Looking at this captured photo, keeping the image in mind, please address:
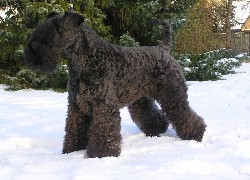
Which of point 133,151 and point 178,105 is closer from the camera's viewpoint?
point 133,151

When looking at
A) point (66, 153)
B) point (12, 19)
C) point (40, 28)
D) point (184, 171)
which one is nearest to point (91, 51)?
point (40, 28)

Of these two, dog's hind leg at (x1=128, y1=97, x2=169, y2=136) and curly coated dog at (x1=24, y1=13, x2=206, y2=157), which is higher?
curly coated dog at (x1=24, y1=13, x2=206, y2=157)

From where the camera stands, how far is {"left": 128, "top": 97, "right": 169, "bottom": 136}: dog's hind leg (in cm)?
462

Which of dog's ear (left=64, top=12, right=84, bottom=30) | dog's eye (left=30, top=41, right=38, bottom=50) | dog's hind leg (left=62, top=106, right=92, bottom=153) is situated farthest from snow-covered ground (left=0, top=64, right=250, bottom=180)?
dog's ear (left=64, top=12, right=84, bottom=30)

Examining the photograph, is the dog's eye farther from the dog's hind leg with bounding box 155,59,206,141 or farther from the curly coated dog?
the dog's hind leg with bounding box 155,59,206,141

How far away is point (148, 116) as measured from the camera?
4629mm

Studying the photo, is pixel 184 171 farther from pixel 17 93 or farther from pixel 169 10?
pixel 169 10

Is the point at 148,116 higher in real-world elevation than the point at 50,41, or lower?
lower

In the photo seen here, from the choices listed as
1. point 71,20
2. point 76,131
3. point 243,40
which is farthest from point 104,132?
point 243,40

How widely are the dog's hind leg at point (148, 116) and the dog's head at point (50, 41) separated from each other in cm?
140

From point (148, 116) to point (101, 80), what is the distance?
117cm

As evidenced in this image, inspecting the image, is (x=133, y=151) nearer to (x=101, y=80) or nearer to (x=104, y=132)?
(x=104, y=132)

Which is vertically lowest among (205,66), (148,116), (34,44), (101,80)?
(148,116)

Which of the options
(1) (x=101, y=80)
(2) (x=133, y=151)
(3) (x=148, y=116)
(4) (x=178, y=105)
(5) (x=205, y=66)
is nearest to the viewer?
(1) (x=101, y=80)
